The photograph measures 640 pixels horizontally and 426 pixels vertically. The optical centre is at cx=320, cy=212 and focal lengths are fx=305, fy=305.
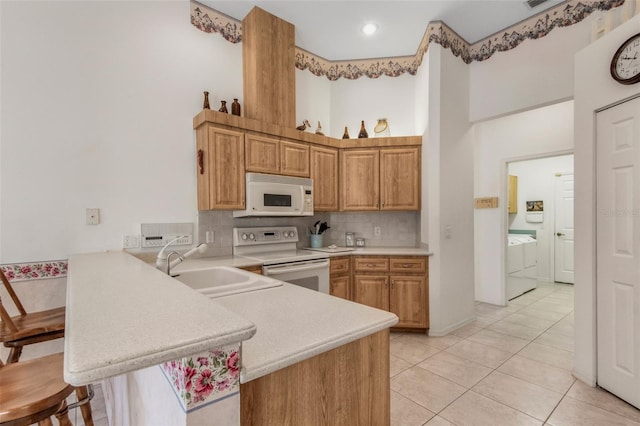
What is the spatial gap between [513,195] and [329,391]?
248 inches

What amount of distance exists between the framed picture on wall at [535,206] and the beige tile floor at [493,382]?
315cm

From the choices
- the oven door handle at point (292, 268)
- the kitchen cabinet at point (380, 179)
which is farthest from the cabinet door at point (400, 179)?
the oven door handle at point (292, 268)

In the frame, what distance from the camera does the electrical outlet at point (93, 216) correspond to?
2.37 meters

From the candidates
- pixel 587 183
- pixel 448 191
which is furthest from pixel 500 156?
pixel 587 183

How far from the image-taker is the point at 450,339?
10.3ft

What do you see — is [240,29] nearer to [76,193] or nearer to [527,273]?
[76,193]

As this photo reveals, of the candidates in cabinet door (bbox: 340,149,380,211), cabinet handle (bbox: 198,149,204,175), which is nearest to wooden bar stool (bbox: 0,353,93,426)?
cabinet handle (bbox: 198,149,204,175)

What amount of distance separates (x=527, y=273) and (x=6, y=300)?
6427 mm

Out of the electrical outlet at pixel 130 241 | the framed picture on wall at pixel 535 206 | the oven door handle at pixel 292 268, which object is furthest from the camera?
the framed picture on wall at pixel 535 206

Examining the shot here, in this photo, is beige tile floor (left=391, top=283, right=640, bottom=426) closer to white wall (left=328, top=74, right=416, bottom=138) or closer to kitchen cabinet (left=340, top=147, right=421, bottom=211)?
kitchen cabinet (left=340, top=147, right=421, bottom=211)

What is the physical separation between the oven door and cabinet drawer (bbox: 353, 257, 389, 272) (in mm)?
414

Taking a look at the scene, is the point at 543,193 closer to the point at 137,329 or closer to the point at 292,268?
the point at 292,268

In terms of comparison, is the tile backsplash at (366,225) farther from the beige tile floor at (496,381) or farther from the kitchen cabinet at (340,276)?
the beige tile floor at (496,381)

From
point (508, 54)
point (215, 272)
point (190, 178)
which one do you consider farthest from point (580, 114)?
point (190, 178)
